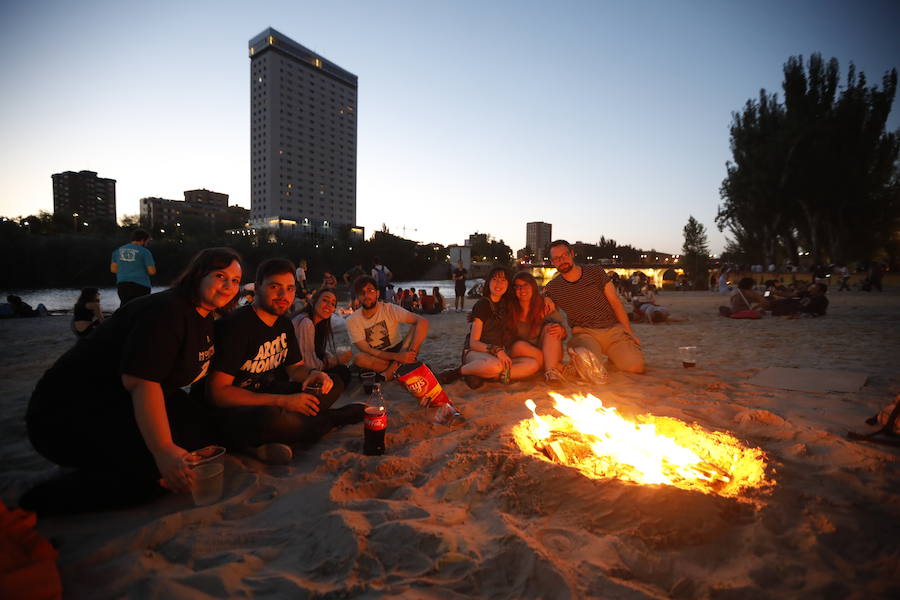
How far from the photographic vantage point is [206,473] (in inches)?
88.1

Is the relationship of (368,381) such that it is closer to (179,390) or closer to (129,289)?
A: (179,390)

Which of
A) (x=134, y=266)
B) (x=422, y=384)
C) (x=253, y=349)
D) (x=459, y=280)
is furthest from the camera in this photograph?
(x=459, y=280)

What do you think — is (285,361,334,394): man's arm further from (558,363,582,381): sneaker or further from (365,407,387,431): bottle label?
(558,363,582,381): sneaker

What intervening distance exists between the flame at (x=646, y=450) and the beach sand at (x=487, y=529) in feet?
0.47

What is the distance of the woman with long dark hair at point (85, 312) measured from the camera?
22.7 ft

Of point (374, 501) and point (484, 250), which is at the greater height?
point (484, 250)

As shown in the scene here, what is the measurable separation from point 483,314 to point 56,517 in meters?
3.82

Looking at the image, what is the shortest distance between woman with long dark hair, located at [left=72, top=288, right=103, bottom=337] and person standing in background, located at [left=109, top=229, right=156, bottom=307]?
15.6 inches

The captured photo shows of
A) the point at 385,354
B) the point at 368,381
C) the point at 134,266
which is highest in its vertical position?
the point at 134,266

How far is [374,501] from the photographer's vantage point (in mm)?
2283

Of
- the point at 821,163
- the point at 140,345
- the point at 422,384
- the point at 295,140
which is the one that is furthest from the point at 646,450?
the point at 295,140

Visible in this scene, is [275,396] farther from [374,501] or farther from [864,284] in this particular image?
[864,284]

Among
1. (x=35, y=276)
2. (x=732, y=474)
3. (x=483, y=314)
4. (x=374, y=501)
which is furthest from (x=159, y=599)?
(x=35, y=276)

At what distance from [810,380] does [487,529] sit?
4.51 m
